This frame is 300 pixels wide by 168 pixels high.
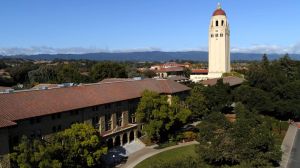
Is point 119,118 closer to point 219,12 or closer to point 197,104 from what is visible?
point 197,104

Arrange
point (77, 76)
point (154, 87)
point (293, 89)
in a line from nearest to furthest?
point (154, 87), point (293, 89), point (77, 76)

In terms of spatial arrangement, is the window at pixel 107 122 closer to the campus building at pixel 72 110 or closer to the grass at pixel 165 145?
the campus building at pixel 72 110

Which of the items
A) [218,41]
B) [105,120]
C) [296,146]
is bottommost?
[296,146]

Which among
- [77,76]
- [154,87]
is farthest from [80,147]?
[77,76]

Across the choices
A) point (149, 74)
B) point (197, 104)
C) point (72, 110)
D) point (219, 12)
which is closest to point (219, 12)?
point (219, 12)

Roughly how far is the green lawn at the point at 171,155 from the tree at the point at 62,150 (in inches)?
265

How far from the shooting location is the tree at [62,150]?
3347 cm

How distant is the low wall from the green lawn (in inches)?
444

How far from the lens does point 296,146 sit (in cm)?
5484

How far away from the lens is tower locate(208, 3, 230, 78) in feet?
382

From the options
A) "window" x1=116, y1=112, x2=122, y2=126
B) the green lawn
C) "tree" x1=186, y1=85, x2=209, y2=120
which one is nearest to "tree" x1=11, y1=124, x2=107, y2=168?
the green lawn

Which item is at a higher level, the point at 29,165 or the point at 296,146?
the point at 29,165

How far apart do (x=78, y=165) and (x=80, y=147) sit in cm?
190

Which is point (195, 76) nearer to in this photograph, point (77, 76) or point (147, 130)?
point (77, 76)
